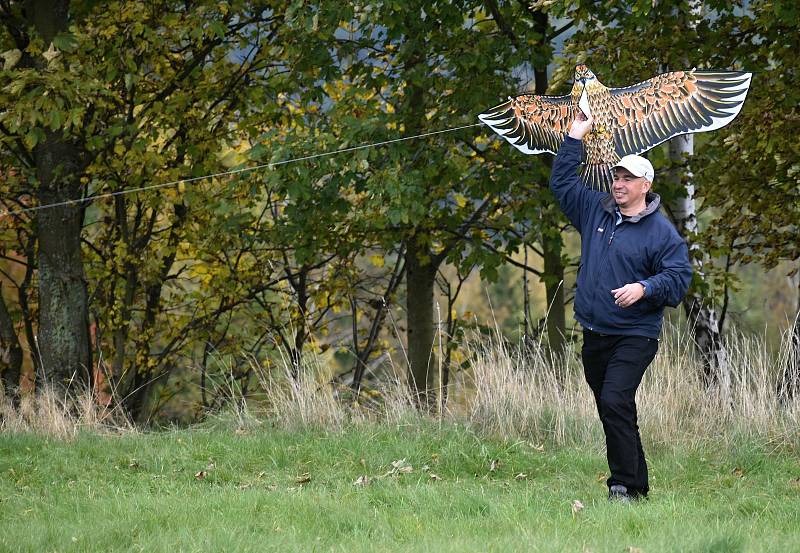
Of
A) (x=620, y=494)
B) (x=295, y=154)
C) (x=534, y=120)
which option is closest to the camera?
(x=620, y=494)

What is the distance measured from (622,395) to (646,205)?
94 cm

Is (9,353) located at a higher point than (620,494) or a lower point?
higher

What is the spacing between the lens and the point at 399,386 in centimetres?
827

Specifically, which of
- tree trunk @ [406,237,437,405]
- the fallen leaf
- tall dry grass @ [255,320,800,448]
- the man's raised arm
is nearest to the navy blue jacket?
the man's raised arm

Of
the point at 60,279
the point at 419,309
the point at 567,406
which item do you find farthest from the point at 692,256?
the point at 60,279

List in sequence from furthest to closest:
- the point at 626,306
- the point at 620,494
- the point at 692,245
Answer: the point at 692,245, the point at 620,494, the point at 626,306

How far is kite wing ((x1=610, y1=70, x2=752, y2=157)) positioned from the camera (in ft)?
18.0

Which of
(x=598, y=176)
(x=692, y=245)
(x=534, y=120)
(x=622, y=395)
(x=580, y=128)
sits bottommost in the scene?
(x=622, y=395)

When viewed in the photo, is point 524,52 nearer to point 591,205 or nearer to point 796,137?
point 796,137

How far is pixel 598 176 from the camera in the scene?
225 inches

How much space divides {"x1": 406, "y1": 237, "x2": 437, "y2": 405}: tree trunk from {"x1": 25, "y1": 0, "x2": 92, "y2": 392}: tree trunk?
3883 mm

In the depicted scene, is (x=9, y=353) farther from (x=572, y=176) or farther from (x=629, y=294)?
(x=629, y=294)

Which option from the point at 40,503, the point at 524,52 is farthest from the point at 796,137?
the point at 40,503

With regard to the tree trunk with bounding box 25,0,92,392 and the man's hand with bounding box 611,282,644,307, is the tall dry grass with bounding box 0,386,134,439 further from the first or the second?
the man's hand with bounding box 611,282,644,307
